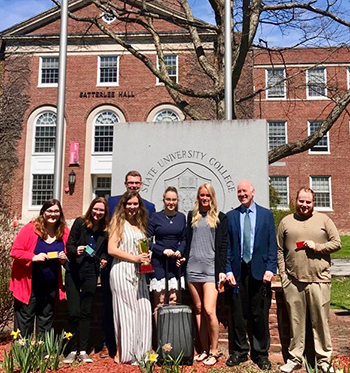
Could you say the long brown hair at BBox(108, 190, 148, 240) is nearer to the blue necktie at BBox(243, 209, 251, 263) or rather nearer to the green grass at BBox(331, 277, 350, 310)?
the blue necktie at BBox(243, 209, 251, 263)

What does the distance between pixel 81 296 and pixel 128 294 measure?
0.58 meters

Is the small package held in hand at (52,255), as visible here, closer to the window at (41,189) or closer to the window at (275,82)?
the window at (275,82)

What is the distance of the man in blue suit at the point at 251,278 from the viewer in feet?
15.0

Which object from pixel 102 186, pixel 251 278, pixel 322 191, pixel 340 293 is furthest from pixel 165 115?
pixel 251 278

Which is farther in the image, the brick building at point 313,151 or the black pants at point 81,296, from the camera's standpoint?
the brick building at point 313,151

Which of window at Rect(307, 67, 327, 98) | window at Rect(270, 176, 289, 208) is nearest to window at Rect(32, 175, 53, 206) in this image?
window at Rect(270, 176, 289, 208)

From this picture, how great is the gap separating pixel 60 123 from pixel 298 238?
5198 millimetres

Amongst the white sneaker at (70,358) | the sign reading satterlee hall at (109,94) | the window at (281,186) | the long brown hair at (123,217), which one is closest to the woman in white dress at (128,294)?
the long brown hair at (123,217)

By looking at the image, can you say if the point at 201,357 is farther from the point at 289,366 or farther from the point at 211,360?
the point at 289,366

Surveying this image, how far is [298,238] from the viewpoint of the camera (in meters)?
4.53

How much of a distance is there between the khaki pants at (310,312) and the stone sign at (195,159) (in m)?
2.06

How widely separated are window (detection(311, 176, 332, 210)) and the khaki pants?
24.0 meters

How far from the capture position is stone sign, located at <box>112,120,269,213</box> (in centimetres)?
654

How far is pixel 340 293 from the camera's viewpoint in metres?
9.69
